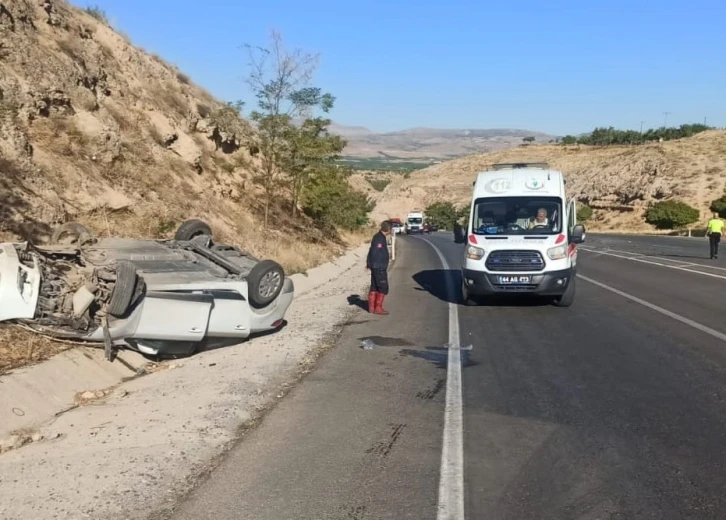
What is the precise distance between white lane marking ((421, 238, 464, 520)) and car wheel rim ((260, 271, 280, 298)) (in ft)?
8.73

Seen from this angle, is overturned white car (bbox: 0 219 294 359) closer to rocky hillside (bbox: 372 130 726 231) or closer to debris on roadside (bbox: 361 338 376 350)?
debris on roadside (bbox: 361 338 376 350)

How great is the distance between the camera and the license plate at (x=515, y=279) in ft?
44.5

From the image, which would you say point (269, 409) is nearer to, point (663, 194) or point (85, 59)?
point (85, 59)

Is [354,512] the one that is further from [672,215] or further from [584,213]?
[584,213]

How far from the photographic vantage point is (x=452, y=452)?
5.70 meters

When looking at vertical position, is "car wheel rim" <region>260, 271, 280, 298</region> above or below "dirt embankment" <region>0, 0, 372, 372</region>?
below

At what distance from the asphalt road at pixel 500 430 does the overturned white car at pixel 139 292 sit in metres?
1.45

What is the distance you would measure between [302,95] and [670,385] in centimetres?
1872

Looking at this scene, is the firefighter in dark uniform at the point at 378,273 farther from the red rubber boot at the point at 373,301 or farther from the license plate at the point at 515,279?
the license plate at the point at 515,279

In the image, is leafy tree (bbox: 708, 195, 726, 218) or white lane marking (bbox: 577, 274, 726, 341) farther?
leafy tree (bbox: 708, 195, 726, 218)

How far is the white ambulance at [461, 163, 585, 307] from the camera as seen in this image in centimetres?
1359

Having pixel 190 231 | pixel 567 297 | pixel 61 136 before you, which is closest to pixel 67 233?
pixel 190 231

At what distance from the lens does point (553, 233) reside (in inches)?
552

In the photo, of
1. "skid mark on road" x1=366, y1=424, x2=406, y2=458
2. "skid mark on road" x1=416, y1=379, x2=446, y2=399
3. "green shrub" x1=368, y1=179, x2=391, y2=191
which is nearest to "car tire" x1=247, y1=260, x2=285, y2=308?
"skid mark on road" x1=416, y1=379, x2=446, y2=399
